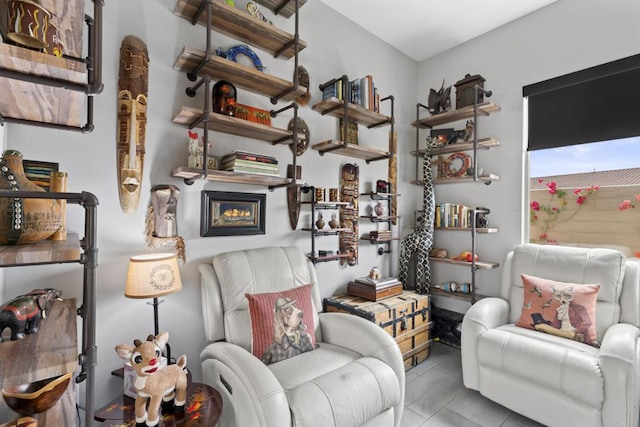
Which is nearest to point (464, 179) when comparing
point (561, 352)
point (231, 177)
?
point (561, 352)

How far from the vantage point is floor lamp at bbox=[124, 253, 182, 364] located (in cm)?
148

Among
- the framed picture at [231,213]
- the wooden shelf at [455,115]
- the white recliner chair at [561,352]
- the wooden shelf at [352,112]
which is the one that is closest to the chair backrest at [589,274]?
the white recliner chair at [561,352]

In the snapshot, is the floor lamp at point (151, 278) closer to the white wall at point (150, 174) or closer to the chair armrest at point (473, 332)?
the white wall at point (150, 174)

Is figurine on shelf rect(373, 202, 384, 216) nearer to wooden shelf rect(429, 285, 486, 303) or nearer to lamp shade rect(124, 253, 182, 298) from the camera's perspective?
wooden shelf rect(429, 285, 486, 303)

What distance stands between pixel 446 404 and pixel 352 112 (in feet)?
7.59

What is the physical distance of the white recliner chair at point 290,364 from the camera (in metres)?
1.31

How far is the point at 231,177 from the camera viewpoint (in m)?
1.89

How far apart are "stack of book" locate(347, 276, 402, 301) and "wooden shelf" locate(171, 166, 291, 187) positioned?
112cm

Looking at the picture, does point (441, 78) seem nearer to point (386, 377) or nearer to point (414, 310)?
point (414, 310)

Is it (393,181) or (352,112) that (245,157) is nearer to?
(352,112)

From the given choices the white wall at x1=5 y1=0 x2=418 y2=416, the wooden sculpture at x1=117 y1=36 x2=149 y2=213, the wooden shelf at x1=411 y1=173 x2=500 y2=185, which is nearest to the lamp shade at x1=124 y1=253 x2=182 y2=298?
the white wall at x1=5 y1=0 x2=418 y2=416

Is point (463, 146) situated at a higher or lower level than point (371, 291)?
higher

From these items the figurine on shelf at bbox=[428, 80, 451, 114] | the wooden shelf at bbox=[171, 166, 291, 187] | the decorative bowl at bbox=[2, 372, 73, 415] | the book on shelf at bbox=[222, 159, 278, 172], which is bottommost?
the decorative bowl at bbox=[2, 372, 73, 415]

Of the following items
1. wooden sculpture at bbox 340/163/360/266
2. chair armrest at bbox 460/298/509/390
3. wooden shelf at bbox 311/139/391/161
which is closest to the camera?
chair armrest at bbox 460/298/509/390
